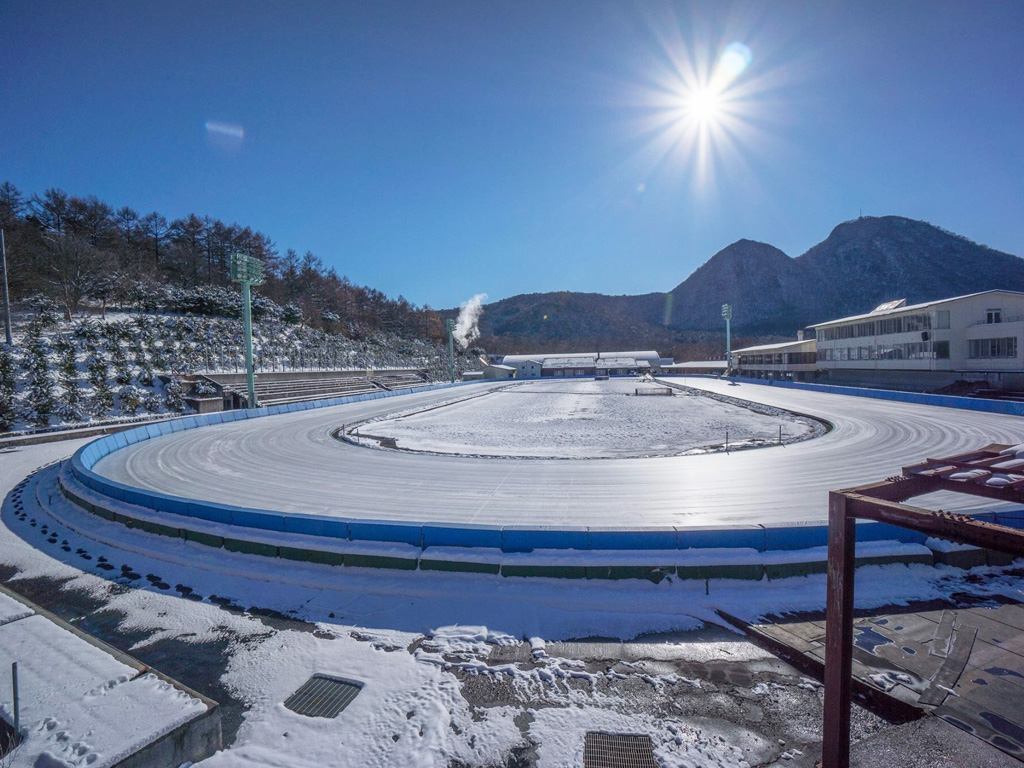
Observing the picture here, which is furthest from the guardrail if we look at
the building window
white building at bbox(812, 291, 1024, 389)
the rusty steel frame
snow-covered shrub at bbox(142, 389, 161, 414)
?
snow-covered shrub at bbox(142, 389, 161, 414)

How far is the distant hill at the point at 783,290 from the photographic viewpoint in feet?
478

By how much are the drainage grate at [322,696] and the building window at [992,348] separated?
3959cm

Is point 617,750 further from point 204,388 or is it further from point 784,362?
point 784,362

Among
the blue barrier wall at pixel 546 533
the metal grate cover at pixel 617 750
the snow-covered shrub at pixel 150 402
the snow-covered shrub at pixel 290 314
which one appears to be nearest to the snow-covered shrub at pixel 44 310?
the snow-covered shrub at pixel 150 402

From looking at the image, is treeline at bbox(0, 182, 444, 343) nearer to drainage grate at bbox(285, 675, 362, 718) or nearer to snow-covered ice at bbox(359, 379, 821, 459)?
Result: snow-covered ice at bbox(359, 379, 821, 459)

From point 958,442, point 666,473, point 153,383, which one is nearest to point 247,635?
point 666,473

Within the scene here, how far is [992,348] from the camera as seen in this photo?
28.2m

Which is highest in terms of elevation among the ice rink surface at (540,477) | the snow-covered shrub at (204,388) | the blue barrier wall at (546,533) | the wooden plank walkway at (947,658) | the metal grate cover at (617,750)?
the snow-covered shrub at (204,388)

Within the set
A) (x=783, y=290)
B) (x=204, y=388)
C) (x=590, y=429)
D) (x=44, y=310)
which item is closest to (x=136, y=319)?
(x=44, y=310)

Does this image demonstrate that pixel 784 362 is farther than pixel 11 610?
Yes

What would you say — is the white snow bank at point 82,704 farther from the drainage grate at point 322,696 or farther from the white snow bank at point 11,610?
the drainage grate at point 322,696

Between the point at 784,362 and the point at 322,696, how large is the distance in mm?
A: 54983

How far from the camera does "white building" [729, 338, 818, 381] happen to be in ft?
149

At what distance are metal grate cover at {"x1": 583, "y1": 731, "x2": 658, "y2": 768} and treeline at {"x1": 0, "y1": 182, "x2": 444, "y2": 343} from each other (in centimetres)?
3967
